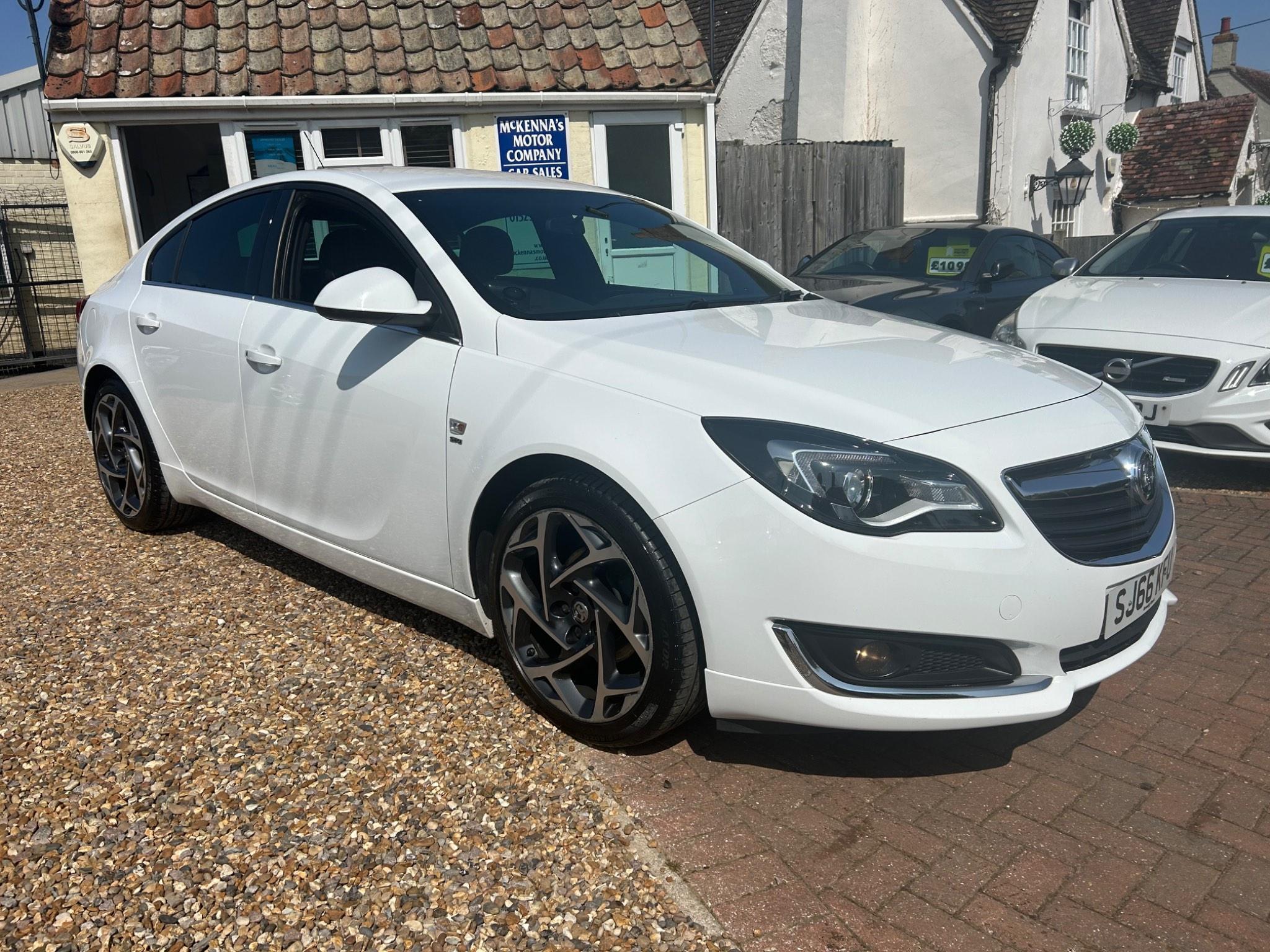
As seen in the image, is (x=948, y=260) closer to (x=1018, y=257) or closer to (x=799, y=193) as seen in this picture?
(x=1018, y=257)

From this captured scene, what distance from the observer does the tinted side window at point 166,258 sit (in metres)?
4.61

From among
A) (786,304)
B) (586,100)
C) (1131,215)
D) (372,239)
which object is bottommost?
(1131,215)

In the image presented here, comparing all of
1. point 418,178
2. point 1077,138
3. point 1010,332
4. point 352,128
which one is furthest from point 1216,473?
point 1077,138

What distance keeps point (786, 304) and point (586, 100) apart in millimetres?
7325

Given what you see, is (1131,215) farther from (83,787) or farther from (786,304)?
(83,787)

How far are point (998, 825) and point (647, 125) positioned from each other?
30.7 feet

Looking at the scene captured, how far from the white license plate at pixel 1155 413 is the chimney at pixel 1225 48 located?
37232 millimetres

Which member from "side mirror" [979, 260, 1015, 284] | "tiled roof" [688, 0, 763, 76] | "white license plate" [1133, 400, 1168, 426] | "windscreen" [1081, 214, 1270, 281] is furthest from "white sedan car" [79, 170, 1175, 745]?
"tiled roof" [688, 0, 763, 76]

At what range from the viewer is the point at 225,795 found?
9.25ft

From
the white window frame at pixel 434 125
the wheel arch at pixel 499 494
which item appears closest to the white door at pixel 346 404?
the wheel arch at pixel 499 494

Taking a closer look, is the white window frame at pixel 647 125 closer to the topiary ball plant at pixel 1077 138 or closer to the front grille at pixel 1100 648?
the front grille at pixel 1100 648

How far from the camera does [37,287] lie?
12.3 m

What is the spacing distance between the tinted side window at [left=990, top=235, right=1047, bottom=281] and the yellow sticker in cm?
23

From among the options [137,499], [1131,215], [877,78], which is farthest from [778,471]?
[1131,215]
